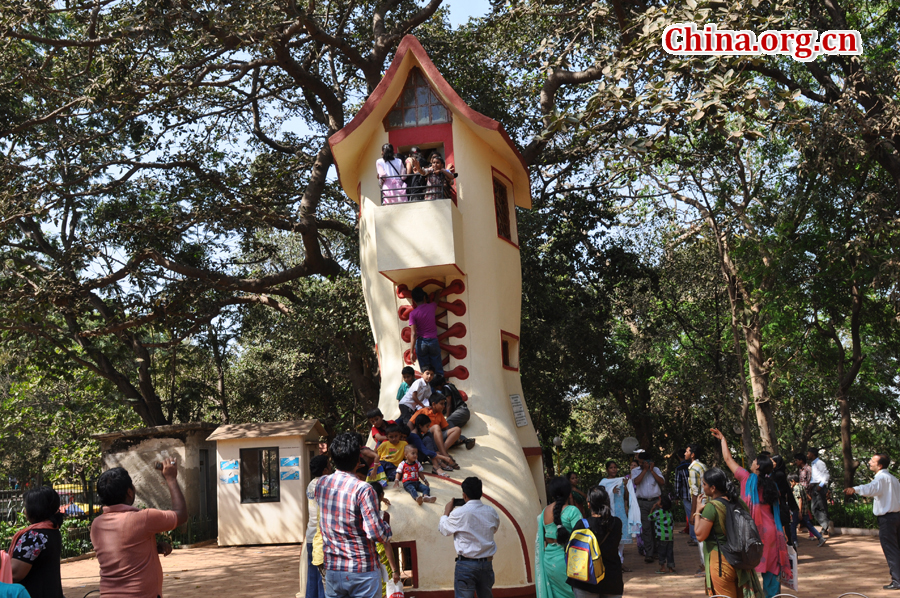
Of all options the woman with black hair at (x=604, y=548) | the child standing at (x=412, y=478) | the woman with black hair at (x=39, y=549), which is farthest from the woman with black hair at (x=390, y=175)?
the woman with black hair at (x=39, y=549)

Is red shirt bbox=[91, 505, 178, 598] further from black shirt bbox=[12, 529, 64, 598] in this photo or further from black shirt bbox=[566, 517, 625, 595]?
black shirt bbox=[566, 517, 625, 595]

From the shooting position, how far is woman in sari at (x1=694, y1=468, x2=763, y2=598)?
611cm

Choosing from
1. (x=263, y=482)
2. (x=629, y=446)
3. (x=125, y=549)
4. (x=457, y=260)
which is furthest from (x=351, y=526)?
(x=263, y=482)

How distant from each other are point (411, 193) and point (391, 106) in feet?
6.28

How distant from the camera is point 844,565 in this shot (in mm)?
11281

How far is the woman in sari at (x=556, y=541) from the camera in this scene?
6.11 metres

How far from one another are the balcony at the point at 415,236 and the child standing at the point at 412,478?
2892 mm

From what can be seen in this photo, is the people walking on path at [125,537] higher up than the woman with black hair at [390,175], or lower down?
lower down

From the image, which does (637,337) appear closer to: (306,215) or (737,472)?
(306,215)

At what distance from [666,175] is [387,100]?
10.9m

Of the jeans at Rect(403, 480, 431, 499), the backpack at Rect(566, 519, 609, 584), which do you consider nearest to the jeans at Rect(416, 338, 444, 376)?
the jeans at Rect(403, 480, 431, 499)

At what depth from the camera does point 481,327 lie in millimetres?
12570

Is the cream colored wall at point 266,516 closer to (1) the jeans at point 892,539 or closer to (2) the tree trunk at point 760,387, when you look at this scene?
(2) the tree trunk at point 760,387

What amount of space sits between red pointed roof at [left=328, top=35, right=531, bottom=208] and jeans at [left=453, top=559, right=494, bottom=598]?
794 cm
